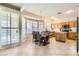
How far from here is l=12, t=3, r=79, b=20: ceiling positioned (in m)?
3.81

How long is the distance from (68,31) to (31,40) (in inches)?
62.4

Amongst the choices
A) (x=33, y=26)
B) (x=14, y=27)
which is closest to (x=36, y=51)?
(x=33, y=26)

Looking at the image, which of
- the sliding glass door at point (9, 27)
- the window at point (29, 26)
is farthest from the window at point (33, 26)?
the sliding glass door at point (9, 27)

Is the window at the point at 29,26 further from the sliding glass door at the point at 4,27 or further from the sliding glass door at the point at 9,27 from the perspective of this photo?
the sliding glass door at the point at 4,27

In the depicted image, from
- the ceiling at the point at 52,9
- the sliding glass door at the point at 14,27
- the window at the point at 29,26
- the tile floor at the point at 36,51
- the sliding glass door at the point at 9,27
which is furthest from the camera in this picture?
the sliding glass door at the point at 14,27

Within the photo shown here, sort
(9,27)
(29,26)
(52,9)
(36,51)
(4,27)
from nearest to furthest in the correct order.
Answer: (52,9)
(29,26)
(36,51)
(4,27)
(9,27)

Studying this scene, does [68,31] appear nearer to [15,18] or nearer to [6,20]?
[15,18]

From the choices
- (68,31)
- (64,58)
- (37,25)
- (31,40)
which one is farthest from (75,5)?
(31,40)

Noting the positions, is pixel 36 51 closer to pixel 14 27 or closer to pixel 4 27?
pixel 14 27

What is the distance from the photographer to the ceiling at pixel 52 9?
381 cm

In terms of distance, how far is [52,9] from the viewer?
403 centimetres

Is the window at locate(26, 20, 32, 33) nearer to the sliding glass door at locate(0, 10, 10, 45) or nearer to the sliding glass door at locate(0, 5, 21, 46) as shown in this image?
the sliding glass door at locate(0, 5, 21, 46)

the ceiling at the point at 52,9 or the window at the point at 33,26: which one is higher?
the ceiling at the point at 52,9

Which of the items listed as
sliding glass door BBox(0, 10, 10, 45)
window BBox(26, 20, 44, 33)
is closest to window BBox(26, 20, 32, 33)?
window BBox(26, 20, 44, 33)
